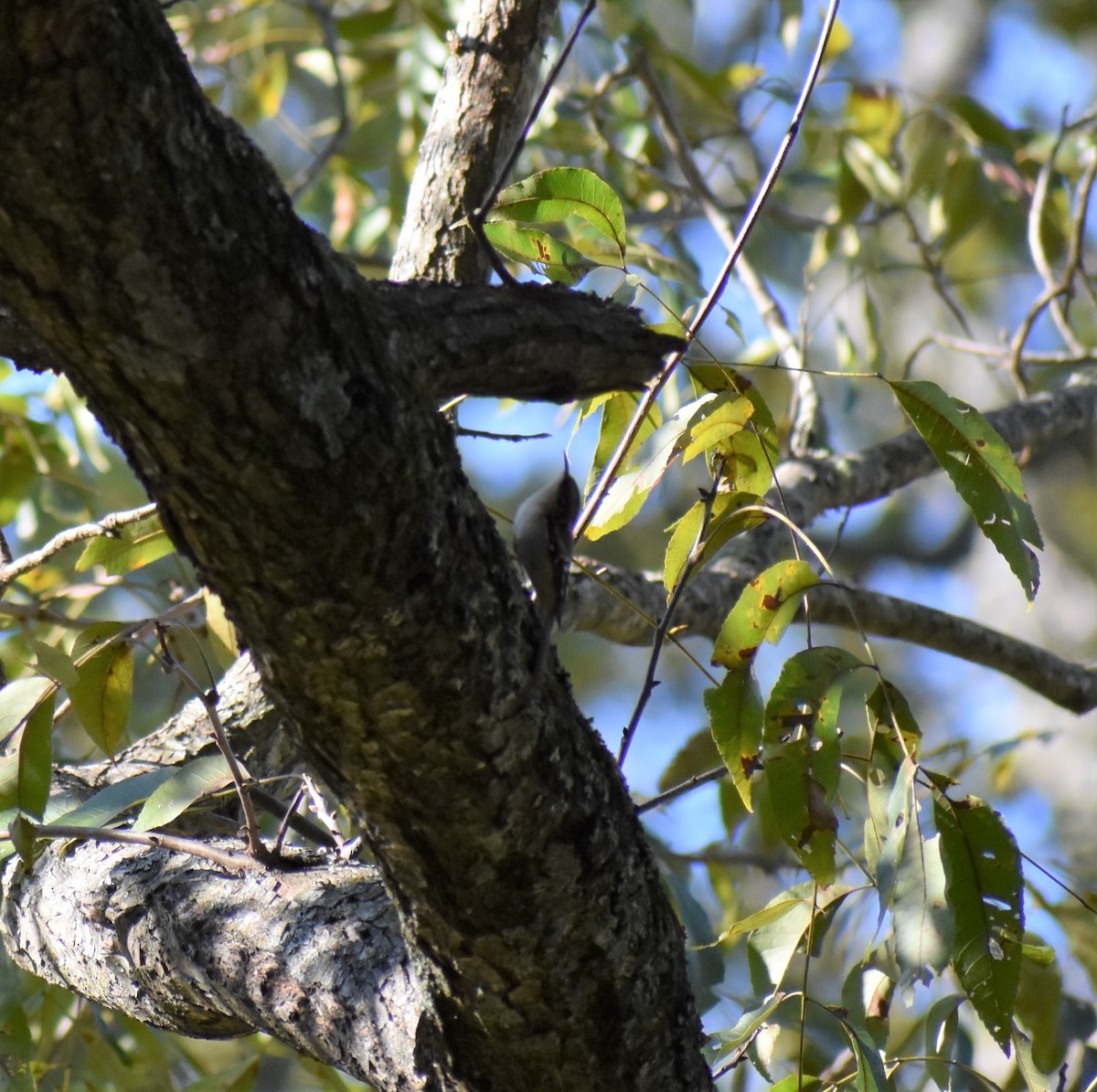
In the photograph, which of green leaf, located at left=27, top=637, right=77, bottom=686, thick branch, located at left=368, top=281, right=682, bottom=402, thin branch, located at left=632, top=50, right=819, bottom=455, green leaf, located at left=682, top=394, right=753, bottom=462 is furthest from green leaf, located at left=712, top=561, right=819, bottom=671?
A: thin branch, located at left=632, top=50, right=819, bottom=455

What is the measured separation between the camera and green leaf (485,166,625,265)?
3.68 feet

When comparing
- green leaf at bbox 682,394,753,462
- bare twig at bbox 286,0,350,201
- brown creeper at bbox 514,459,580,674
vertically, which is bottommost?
brown creeper at bbox 514,459,580,674

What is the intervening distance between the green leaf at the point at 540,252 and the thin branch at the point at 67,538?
49cm

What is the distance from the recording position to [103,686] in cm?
124

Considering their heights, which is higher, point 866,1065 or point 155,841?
point 155,841

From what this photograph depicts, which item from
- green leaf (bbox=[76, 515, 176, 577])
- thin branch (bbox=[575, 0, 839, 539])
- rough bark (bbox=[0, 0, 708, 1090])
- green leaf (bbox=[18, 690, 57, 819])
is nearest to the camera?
rough bark (bbox=[0, 0, 708, 1090])

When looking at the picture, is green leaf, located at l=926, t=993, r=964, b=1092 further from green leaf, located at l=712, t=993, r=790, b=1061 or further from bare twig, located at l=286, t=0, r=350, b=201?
bare twig, located at l=286, t=0, r=350, b=201

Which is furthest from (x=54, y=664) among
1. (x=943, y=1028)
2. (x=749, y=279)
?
(x=749, y=279)

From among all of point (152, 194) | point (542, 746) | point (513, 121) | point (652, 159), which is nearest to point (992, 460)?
point (542, 746)

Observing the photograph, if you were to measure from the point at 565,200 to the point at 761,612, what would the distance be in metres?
0.44

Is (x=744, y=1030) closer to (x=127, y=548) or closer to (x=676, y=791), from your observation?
(x=676, y=791)

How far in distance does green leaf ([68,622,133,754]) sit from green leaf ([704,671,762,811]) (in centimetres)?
62

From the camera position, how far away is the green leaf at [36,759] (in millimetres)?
1167

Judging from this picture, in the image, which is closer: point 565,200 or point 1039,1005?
point 565,200
